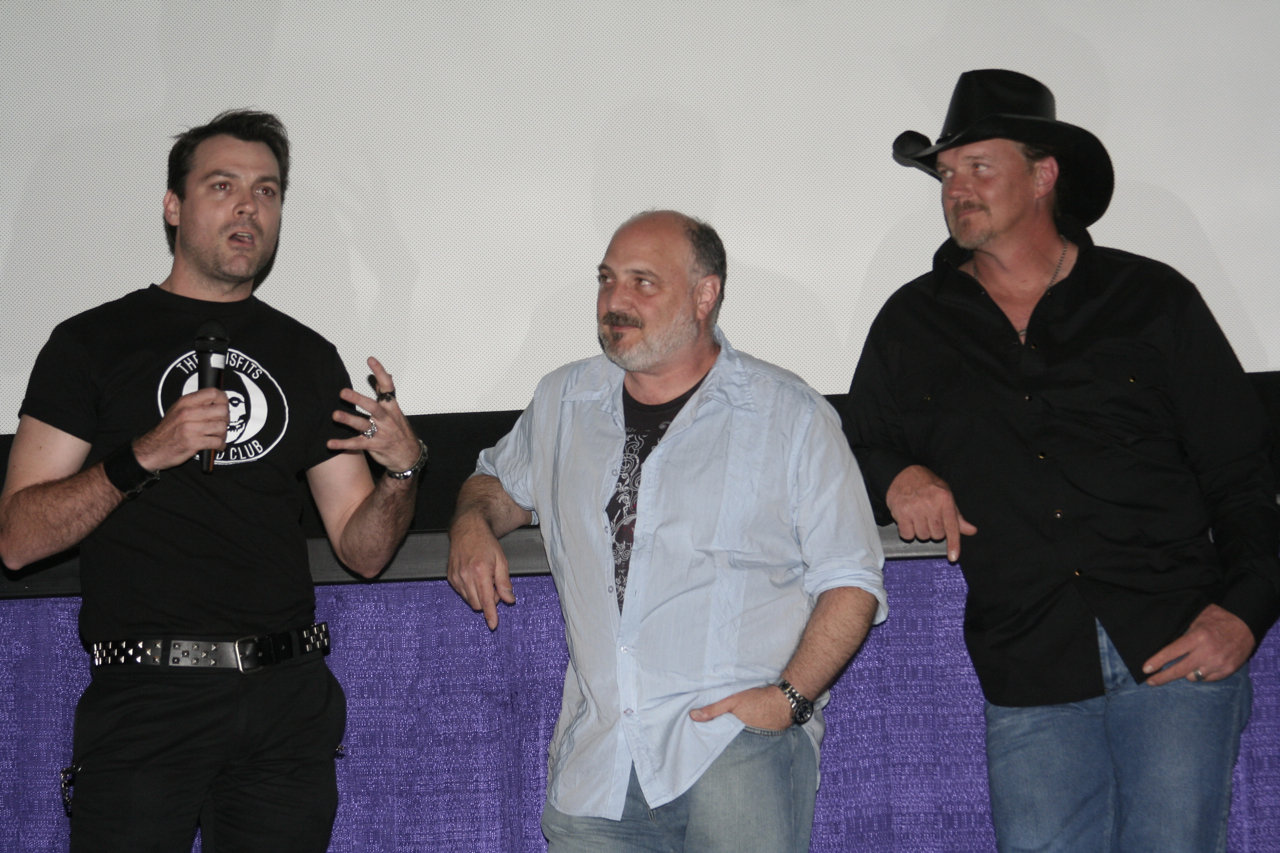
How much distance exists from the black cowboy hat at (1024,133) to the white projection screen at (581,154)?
148 millimetres

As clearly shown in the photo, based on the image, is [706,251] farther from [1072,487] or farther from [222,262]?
[222,262]

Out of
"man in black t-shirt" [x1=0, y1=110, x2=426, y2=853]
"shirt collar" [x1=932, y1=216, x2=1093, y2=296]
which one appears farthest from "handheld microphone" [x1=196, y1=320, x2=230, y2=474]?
"shirt collar" [x1=932, y1=216, x2=1093, y2=296]

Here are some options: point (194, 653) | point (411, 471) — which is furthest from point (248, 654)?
point (411, 471)

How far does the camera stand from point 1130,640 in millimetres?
2229

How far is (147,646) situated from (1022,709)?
5.59 feet

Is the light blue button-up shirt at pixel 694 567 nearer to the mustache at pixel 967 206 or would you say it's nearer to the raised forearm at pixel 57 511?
the mustache at pixel 967 206

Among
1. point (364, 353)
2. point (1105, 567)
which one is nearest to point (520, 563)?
point (364, 353)

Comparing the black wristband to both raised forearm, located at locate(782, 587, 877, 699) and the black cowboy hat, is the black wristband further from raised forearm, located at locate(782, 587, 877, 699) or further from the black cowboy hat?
the black cowboy hat

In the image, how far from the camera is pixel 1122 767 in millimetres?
2191

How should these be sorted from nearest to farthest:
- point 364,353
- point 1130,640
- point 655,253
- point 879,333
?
point 1130,640 < point 655,253 < point 879,333 < point 364,353

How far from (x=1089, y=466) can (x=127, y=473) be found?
1.86m

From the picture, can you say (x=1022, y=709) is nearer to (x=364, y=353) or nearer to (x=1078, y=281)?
(x=1078, y=281)

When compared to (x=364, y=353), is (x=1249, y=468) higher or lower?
lower

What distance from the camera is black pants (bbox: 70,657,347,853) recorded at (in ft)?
7.23
